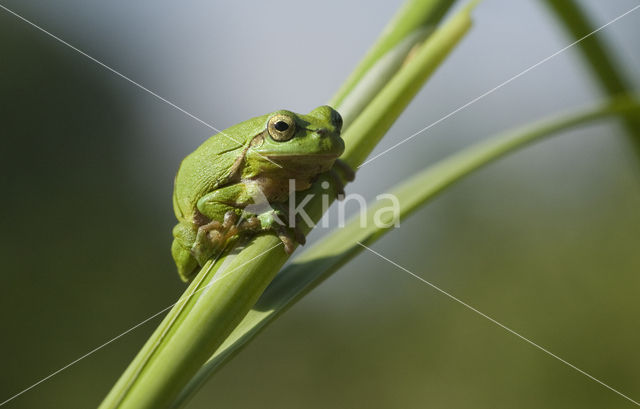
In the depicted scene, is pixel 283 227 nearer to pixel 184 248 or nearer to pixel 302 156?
pixel 302 156

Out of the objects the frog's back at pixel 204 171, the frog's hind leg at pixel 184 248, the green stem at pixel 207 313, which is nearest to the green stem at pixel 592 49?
the green stem at pixel 207 313

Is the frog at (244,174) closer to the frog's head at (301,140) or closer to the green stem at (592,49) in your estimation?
the frog's head at (301,140)

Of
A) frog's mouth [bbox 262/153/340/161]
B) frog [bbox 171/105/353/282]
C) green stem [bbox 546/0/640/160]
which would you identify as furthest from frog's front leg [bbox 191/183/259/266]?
green stem [bbox 546/0/640/160]

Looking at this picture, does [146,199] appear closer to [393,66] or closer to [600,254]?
[600,254]

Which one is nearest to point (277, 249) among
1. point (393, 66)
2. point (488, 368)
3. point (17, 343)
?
point (393, 66)

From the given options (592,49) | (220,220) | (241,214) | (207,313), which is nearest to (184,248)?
(220,220)
